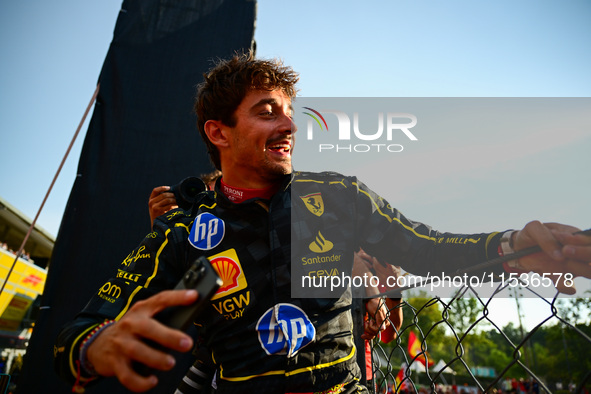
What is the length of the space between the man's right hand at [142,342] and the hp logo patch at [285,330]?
548 millimetres

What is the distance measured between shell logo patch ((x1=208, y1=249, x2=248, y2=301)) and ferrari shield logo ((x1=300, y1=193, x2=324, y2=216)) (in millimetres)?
361

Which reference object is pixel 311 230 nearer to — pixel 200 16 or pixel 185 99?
pixel 185 99

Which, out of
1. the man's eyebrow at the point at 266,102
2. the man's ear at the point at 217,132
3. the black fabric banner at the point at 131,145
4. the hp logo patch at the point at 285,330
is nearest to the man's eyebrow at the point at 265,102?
the man's eyebrow at the point at 266,102

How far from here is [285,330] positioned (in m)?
1.23

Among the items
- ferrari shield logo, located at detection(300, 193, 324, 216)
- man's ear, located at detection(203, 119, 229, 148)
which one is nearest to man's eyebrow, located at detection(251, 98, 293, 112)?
man's ear, located at detection(203, 119, 229, 148)

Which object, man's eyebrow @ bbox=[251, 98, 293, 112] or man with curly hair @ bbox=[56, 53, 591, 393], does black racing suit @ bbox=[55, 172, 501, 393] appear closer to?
man with curly hair @ bbox=[56, 53, 591, 393]

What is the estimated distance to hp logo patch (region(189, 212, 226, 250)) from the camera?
1467 millimetres

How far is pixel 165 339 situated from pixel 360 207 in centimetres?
100

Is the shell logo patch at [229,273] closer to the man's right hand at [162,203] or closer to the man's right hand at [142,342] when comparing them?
the man's right hand at [142,342]

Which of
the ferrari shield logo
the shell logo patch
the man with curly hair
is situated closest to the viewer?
the man with curly hair

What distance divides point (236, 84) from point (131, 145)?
1.54 m

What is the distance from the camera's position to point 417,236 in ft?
4.52

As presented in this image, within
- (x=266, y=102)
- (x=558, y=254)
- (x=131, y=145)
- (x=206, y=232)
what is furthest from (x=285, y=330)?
(x=131, y=145)

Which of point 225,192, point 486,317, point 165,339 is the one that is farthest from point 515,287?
point 225,192
